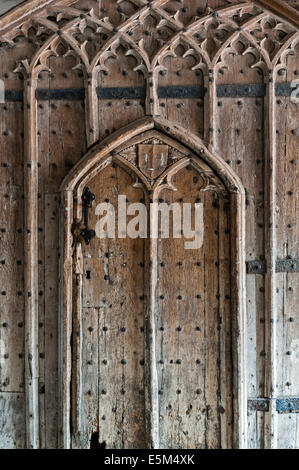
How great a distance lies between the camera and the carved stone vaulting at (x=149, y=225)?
2.90 meters

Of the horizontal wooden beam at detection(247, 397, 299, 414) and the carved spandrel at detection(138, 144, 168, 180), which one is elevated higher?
the carved spandrel at detection(138, 144, 168, 180)

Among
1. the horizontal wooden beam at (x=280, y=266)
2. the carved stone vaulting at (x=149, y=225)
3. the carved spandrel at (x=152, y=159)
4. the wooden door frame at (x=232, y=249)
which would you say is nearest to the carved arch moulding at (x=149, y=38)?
the carved stone vaulting at (x=149, y=225)

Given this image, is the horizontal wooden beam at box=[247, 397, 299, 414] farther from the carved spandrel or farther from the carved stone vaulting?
the carved spandrel

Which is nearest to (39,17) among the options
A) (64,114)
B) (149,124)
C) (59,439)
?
(64,114)

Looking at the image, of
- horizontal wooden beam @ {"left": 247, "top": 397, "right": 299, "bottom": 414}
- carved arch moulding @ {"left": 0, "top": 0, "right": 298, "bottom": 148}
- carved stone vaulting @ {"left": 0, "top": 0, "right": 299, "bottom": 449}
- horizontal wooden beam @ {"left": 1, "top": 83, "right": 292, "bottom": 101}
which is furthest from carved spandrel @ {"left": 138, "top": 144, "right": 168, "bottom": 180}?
horizontal wooden beam @ {"left": 247, "top": 397, "right": 299, "bottom": 414}

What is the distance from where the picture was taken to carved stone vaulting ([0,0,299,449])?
2.90m

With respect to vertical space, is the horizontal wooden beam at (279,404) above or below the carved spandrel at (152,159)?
below

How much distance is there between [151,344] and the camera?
2.93m

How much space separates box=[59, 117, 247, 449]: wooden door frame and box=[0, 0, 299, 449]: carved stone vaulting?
0.01 meters

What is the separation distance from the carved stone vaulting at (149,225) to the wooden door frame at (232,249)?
1cm

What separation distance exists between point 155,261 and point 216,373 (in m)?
0.92

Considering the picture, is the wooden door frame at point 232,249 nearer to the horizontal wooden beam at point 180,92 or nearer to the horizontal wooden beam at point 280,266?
the horizontal wooden beam at point 280,266

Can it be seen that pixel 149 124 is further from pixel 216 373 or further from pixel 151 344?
pixel 216 373

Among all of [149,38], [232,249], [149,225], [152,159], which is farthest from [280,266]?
[149,38]
